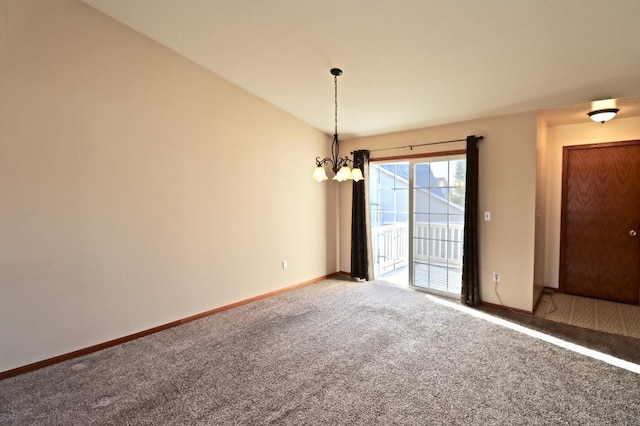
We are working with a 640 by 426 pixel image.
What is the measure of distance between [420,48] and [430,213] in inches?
97.1

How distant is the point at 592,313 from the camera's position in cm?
380

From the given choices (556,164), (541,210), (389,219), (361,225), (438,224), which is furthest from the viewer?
(389,219)

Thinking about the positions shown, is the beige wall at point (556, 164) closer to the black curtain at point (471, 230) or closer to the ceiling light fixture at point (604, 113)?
the ceiling light fixture at point (604, 113)

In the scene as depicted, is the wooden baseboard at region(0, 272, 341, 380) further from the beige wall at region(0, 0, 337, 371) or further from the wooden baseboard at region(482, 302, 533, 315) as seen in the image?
the wooden baseboard at region(482, 302, 533, 315)

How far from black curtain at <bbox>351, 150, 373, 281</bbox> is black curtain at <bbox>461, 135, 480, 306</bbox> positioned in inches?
64.7

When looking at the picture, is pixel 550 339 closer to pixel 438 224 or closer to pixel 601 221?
pixel 438 224

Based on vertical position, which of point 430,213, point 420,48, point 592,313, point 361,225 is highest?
point 420,48

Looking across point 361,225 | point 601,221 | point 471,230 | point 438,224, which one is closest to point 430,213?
point 438,224

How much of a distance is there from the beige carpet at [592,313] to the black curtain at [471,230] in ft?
2.55

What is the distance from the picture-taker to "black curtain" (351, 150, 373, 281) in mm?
5160

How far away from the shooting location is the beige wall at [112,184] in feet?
8.33

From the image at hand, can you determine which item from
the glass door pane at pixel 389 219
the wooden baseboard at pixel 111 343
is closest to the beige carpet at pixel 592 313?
the glass door pane at pixel 389 219

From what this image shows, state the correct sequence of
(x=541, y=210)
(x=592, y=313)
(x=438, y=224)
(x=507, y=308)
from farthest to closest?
(x=438, y=224) < (x=541, y=210) < (x=507, y=308) < (x=592, y=313)

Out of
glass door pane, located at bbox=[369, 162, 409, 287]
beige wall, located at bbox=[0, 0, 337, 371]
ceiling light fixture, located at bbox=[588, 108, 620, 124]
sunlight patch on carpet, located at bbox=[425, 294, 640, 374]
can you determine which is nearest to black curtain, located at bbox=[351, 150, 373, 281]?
glass door pane, located at bbox=[369, 162, 409, 287]
